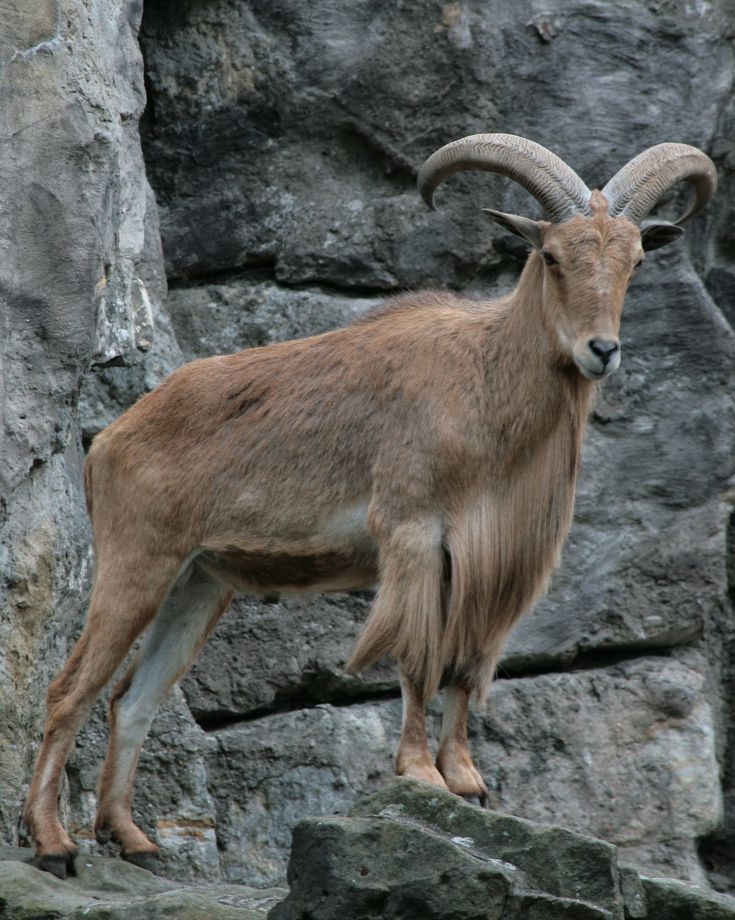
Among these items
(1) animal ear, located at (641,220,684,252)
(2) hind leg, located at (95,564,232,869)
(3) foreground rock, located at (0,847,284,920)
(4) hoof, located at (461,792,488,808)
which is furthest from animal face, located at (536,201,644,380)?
(3) foreground rock, located at (0,847,284,920)

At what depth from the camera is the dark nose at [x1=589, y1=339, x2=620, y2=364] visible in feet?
21.3

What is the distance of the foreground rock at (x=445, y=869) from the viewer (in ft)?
16.1

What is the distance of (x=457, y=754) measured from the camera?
22.2 ft

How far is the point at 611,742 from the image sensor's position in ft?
→ 29.7

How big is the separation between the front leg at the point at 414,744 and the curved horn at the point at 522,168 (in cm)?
231

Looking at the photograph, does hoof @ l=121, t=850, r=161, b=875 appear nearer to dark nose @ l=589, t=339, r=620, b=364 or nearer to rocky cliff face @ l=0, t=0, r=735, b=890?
rocky cliff face @ l=0, t=0, r=735, b=890

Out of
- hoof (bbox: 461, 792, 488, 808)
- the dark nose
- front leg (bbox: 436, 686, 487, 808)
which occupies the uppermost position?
the dark nose

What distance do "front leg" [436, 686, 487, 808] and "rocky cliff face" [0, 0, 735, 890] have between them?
1949 mm

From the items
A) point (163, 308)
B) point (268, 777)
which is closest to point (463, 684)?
point (268, 777)

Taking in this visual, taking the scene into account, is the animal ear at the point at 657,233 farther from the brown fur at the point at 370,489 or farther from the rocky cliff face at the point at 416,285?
the rocky cliff face at the point at 416,285

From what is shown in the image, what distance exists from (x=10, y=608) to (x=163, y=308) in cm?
247

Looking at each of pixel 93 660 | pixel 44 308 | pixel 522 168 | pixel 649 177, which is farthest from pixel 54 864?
pixel 649 177

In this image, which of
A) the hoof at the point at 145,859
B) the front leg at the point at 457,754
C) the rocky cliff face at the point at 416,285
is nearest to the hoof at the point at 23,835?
the hoof at the point at 145,859

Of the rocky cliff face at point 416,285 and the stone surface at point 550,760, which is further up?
the rocky cliff face at point 416,285
